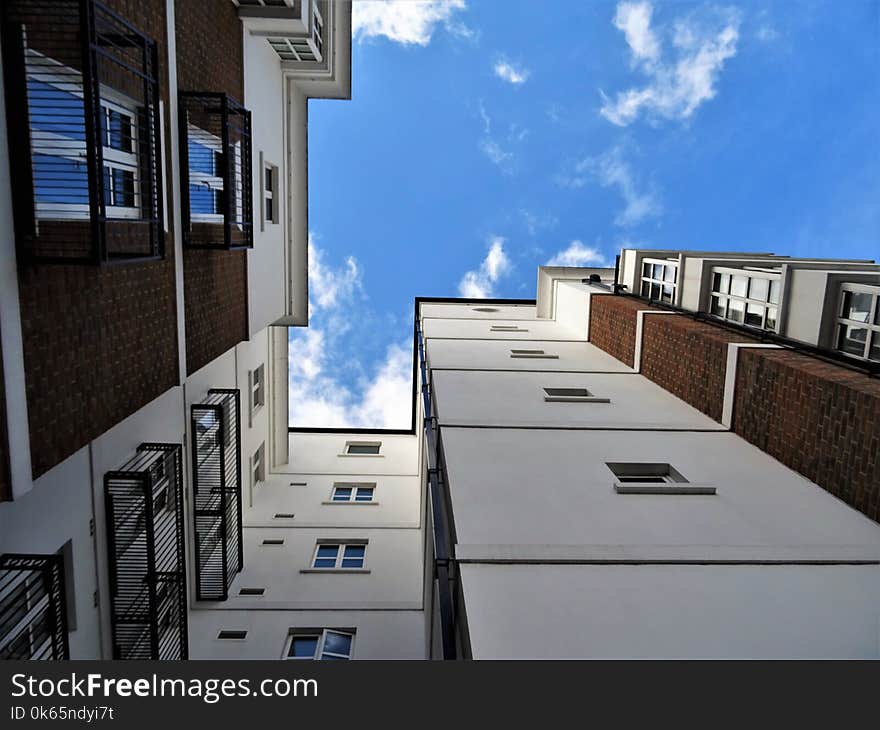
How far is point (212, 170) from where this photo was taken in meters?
13.2

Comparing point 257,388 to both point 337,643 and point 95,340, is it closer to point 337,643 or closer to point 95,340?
point 337,643

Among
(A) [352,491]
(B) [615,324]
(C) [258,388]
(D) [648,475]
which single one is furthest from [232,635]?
(B) [615,324]

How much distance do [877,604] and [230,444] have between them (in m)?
15.4

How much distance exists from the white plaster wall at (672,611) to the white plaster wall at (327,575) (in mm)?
9384

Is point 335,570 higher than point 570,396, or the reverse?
point 570,396

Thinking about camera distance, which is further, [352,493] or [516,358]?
[352,493]

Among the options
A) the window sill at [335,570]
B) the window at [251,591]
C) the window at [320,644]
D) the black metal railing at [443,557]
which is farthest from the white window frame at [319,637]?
the black metal railing at [443,557]

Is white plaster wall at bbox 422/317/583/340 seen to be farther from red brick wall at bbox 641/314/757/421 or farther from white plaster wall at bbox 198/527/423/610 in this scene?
white plaster wall at bbox 198/527/423/610

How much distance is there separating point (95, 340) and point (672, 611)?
27.1ft

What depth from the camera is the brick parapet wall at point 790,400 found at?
27.5ft

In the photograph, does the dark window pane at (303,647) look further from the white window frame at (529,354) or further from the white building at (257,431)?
the white window frame at (529,354)

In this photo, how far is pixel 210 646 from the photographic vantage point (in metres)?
13.9
